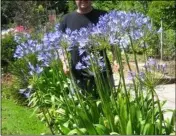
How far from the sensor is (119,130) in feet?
8.04

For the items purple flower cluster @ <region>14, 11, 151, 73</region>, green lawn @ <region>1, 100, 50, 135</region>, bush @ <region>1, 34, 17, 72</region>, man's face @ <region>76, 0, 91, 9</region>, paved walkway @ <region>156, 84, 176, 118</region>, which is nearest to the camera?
purple flower cluster @ <region>14, 11, 151, 73</region>

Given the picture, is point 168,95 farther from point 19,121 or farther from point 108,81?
point 108,81

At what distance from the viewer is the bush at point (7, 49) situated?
702 centimetres

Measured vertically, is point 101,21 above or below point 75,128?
above

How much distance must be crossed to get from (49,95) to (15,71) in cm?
143

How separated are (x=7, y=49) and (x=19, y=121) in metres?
2.83

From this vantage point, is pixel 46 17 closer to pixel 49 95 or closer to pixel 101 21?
pixel 49 95

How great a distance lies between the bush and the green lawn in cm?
175

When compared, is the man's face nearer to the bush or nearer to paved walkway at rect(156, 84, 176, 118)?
paved walkway at rect(156, 84, 176, 118)

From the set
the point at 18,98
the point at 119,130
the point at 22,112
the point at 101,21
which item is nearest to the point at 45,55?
the point at 101,21

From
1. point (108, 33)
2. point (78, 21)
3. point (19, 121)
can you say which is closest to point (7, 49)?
point (19, 121)

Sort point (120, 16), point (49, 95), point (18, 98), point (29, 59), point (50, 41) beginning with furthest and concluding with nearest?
point (18, 98) → point (49, 95) → point (29, 59) → point (50, 41) → point (120, 16)

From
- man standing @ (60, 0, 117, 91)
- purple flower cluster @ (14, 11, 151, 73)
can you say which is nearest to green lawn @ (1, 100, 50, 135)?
man standing @ (60, 0, 117, 91)

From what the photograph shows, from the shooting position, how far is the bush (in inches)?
276
